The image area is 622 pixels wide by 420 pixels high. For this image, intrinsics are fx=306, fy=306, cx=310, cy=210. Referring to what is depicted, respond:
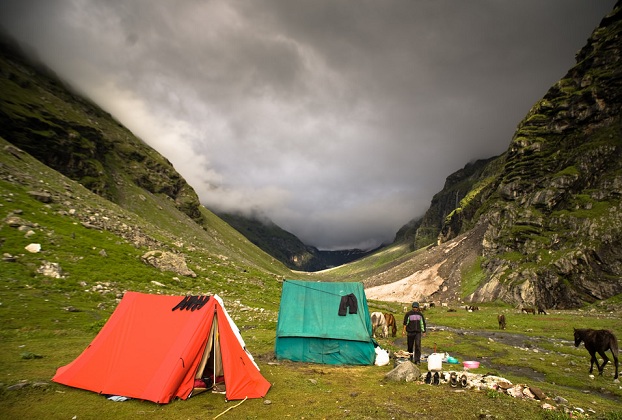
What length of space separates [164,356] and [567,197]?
10964 cm

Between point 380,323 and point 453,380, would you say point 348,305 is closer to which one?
point 453,380

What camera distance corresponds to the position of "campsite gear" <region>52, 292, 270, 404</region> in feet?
38.0

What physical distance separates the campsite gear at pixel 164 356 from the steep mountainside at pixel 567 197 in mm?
79632

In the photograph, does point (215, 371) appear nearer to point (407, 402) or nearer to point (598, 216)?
point (407, 402)

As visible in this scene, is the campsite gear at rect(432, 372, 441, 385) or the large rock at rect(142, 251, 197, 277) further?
the large rock at rect(142, 251, 197, 277)

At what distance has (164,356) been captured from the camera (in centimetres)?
1209

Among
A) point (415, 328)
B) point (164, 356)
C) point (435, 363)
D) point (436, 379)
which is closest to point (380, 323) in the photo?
point (415, 328)

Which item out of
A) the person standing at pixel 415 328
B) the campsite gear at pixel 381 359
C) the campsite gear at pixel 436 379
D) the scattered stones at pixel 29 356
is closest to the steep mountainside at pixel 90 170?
the scattered stones at pixel 29 356

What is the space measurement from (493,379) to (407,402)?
4.60 m

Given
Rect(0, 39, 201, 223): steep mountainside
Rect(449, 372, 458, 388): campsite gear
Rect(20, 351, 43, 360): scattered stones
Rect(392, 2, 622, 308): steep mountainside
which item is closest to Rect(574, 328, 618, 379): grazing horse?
Rect(449, 372, 458, 388): campsite gear

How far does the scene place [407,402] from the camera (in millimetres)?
11203

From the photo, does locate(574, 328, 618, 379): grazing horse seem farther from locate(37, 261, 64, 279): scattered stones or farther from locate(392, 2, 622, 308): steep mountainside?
locate(392, 2, 622, 308): steep mountainside

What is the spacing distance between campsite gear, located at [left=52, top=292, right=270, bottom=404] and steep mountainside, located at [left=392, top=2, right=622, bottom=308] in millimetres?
79632

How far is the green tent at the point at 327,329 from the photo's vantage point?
711 inches
